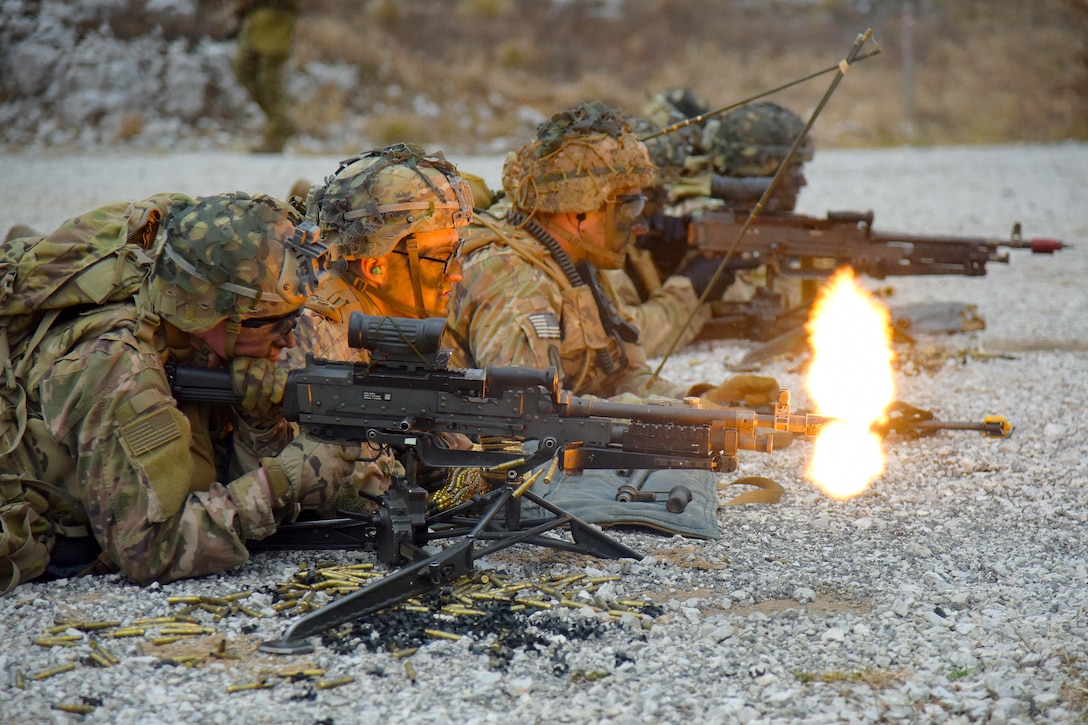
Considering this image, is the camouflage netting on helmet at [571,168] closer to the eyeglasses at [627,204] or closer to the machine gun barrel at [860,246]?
the eyeglasses at [627,204]

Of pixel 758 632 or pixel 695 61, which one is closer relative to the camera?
pixel 758 632

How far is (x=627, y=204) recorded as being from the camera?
6.33 metres

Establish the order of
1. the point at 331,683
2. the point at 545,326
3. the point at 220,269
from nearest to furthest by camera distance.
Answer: the point at 331,683, the point at 220,269, the point at 545,326

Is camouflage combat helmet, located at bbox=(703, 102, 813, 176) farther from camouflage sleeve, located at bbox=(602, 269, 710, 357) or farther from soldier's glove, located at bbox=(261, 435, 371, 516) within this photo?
soldier's glove, located at bbox=(261, 435, 371, 516)

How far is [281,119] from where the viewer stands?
2070 cm

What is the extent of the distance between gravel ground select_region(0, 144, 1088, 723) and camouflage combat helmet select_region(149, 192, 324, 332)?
3.61ft

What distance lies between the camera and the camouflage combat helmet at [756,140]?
931cm

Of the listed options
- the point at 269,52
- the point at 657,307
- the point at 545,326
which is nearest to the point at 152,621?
the point at 545,326

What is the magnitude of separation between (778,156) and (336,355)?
18.5ft

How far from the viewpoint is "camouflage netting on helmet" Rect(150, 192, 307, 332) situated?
4066 millimetres

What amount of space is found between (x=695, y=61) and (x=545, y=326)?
26.8m

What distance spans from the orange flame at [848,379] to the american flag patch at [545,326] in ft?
4.95

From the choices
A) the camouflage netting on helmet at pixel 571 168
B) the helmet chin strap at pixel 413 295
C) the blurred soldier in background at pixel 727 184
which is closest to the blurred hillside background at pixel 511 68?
the blurred soldier in background at pixel 727 184

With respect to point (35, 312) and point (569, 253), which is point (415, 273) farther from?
point (35, 312)
